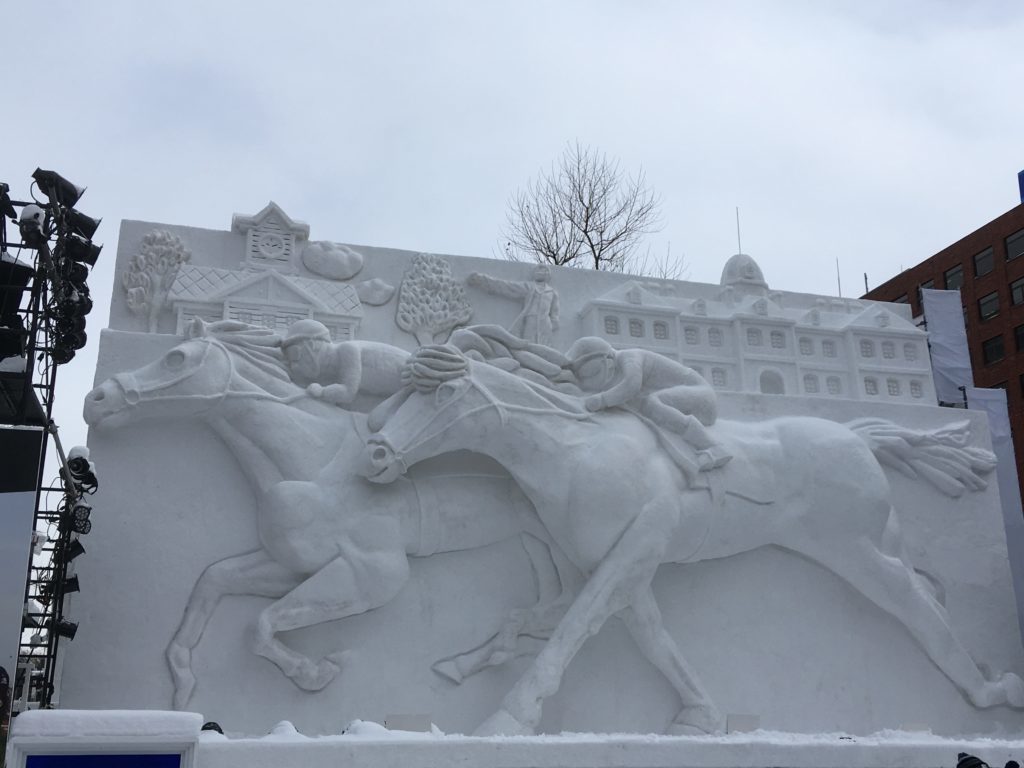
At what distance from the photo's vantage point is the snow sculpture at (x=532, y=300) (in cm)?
875

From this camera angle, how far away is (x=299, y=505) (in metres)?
7.02

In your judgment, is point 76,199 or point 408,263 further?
point 408,263

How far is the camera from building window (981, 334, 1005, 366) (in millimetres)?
30672

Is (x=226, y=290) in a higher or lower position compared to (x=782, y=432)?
higher

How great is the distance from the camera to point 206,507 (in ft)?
23.7

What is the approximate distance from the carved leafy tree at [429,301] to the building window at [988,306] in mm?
25953

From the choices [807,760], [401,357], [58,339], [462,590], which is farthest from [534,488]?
[58,339]

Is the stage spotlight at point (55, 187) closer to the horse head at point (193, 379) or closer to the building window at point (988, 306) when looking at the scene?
the horse head at point (193, 379)

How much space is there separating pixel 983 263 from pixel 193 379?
28861 mm

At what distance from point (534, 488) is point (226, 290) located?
283 centimetres

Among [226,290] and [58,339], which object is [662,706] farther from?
[58,339]

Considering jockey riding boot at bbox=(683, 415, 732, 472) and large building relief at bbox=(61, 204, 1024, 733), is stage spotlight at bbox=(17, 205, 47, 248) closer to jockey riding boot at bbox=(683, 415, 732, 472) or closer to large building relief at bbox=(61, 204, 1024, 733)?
large building relief at bbox=(61, 204, 1024, 733)

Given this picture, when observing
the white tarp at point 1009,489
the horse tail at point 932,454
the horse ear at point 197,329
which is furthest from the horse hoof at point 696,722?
the horse ear at point 197,329

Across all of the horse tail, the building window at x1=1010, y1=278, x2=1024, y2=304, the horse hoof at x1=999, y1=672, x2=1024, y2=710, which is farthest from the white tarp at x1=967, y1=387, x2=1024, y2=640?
the building window at x1=1010, y1=278, x2=1024, y2=304
